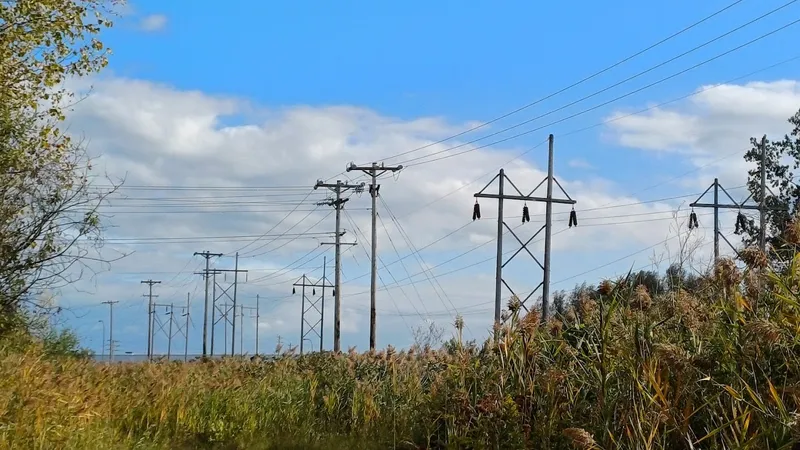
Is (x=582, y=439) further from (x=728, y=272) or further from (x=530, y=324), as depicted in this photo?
(x=530, y=324)

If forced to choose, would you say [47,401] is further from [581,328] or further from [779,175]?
[779,175]

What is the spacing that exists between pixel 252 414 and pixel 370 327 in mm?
22045

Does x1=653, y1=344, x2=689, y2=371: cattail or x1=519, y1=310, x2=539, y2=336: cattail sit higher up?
x1=519, y1=310, x2=539, y2=336: cattail

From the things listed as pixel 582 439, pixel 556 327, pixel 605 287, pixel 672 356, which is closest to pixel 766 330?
pixel 672 356

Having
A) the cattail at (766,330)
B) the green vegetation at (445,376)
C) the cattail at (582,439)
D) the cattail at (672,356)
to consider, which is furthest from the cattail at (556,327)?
the cattail at (766,330)

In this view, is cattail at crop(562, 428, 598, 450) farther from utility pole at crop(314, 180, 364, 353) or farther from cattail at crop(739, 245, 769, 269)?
utility pole at crop(314, 180, 364, 353)

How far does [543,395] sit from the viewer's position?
772cm

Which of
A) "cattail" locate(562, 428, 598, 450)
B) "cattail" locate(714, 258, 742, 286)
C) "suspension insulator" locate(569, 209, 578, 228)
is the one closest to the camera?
"cattail" locate(562, 428, 598, 450)

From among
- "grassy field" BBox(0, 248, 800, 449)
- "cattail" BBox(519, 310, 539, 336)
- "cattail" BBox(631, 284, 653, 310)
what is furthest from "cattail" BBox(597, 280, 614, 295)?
"cattail" BBox(519, 310, 539, 336)

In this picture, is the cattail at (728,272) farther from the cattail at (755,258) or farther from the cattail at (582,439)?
the cattail at (582,439)

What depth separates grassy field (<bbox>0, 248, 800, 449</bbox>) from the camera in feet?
19.8

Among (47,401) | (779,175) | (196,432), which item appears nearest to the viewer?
(47,401)

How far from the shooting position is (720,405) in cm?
595

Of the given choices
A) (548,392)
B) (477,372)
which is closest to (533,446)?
(548,392)
